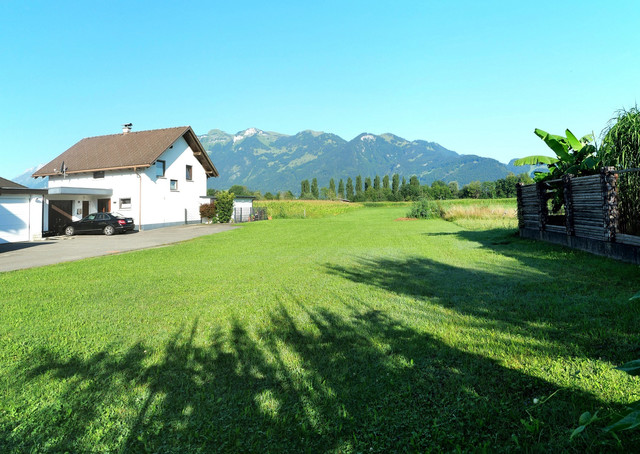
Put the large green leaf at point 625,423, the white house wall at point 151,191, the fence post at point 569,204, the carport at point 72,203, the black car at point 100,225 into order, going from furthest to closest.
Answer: the white house wall at point 151,191, the carport at point 72,203, the black car at point 100,225, the fence post at point 569,204, the large green leaf at point 625,423

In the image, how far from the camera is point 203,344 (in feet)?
12.9

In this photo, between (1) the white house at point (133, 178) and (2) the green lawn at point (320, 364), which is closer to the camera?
(2) the green lawn at point (320, 364)

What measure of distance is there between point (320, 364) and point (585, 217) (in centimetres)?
896

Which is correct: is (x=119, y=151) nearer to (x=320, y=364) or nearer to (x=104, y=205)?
(x=104, y=205)

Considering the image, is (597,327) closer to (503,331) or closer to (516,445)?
(503,331)

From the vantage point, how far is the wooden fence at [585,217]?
7.91m

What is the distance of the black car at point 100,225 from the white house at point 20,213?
245 cm

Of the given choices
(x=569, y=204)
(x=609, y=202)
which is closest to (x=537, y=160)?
(x=569, y=204)

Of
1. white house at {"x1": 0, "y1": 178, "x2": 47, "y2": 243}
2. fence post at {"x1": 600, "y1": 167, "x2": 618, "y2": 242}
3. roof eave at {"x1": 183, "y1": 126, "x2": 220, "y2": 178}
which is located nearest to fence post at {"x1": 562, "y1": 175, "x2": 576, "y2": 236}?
fence post at {"x1": 600, "y1": 167, "x2": 618, "y2": 242}

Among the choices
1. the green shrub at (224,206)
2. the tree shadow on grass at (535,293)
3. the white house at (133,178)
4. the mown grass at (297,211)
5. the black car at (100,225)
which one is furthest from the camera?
the mown grass at (297,211)

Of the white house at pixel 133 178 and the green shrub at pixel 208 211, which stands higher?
the white house at pixel 133 178

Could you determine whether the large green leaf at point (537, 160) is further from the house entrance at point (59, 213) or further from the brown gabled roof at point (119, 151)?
the house entrance at point (59, 213)

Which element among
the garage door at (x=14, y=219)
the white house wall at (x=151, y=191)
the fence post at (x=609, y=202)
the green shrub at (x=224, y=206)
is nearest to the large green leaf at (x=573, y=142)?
the fence post at (x=609, y=202)

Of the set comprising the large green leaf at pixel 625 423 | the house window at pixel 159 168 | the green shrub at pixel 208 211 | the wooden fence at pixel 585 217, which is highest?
the house window at pixel 159 168
